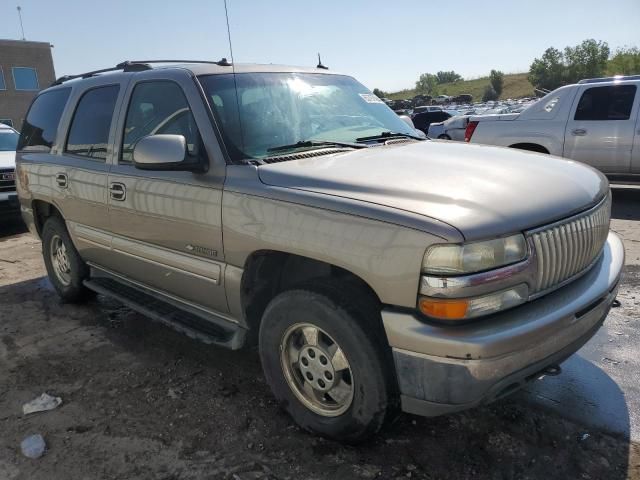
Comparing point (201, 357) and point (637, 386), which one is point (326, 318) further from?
point (637, 386)

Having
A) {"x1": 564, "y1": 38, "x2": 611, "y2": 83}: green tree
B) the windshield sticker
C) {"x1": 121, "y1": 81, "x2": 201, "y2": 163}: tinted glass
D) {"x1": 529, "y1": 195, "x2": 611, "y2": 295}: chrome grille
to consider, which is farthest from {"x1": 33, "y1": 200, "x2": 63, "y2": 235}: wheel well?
{"x1": 564, "y1": 38, "x2": 611, "y2": 83}: green tree

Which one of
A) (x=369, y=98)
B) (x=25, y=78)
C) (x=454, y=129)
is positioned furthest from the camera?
(x=25, y=78)

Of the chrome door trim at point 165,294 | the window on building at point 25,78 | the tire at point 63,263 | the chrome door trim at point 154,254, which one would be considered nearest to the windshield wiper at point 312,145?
the chrome door trim at point 154,254

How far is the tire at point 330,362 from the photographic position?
2.39m

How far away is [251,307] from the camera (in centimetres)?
305

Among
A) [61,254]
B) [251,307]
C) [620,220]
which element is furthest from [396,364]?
[620,220]

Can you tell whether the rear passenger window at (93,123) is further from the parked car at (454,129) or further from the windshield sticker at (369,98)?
the parked car at (454,129)

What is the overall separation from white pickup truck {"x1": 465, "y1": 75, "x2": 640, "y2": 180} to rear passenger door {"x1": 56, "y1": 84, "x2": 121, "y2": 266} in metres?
6.76

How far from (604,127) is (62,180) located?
7.65 meters

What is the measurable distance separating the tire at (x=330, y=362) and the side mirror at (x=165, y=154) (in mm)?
929

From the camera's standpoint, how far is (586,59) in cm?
6856

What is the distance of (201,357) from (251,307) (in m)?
1.00

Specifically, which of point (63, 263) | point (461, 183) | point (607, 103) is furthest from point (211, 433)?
point (607, 103)

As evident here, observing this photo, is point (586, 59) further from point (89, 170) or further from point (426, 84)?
point (89, 170)
